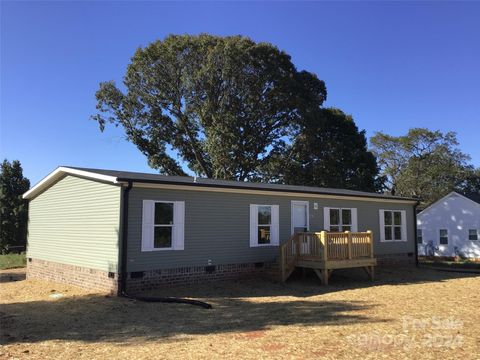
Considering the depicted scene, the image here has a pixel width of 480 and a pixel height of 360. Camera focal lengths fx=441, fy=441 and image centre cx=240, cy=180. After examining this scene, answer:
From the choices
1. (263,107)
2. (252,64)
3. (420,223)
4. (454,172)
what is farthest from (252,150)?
(454,172)

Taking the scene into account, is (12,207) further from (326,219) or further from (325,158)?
(326,219)

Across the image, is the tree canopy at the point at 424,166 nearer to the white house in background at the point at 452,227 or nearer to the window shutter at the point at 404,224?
the white house in background at the point at 452,227

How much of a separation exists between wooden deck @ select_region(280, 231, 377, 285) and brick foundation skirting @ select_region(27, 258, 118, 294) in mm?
5243

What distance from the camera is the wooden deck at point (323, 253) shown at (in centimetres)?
1341

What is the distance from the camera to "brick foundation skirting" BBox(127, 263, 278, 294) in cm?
1158

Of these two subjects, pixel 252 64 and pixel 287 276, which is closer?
pixel 287 276

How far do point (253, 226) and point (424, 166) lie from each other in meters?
35.8

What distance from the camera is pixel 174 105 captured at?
30.8m

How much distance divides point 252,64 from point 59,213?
57.5 feet

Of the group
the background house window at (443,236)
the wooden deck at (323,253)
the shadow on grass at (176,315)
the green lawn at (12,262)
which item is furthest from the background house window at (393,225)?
the green lawn at (12,262)

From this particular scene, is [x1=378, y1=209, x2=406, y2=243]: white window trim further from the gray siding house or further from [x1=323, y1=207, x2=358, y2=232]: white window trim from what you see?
[x1=323, y1=207, x2=358, y2=232]: white window trim

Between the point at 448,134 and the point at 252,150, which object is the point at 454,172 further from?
the point at 252,150

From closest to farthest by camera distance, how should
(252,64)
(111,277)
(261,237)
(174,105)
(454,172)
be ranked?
(111,277) < (261,237) < (252,64) < (174,105) < (454,172)

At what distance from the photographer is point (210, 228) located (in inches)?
522
